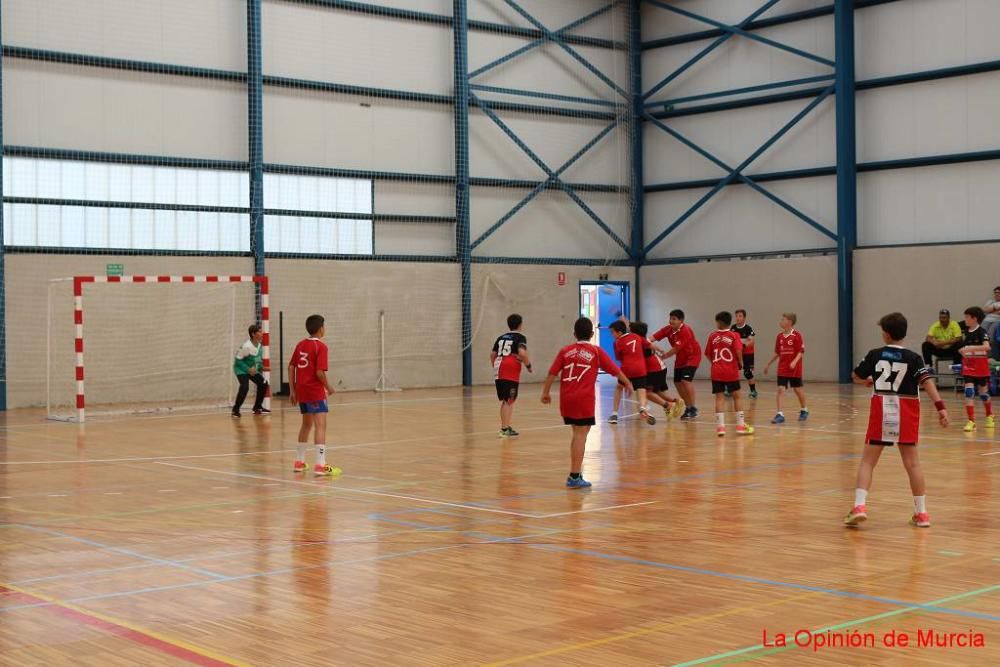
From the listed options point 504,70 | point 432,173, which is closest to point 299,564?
point 432,173

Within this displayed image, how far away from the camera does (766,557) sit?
30.4 feet

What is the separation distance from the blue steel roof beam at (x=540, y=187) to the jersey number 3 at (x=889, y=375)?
953 inches

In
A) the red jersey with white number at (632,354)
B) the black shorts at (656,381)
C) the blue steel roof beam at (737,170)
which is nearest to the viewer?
the red jersey with white number at (632,354)

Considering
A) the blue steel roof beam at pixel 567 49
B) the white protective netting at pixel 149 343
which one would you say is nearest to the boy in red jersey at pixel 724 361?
the white protective netting at pixel 149 343

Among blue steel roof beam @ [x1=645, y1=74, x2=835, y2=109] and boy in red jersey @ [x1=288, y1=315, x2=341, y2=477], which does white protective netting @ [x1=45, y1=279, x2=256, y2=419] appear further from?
blue steel roof beam @ [x1=645, y1=74, x2=835, y2=109]

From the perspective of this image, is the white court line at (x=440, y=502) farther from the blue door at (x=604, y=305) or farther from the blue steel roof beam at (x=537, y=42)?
the blue door at (x=604, y=305)

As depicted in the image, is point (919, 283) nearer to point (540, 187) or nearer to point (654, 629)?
point (540, 187)

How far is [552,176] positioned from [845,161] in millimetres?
8268

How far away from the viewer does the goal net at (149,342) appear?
2708 centimetres

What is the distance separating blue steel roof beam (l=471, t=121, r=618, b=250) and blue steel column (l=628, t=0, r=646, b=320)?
2.92ft

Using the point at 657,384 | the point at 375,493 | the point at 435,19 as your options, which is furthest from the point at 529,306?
the point at 375,493

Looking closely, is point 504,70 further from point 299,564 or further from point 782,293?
point 299,564

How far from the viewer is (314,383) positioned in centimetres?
1458

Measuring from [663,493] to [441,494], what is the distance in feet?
7.66
